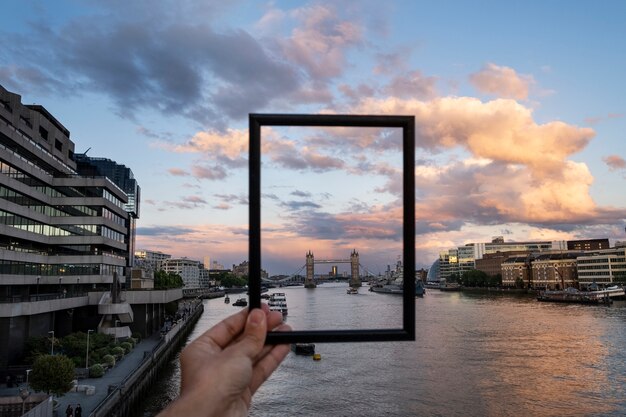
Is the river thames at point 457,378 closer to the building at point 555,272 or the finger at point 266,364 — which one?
the finger at point 266,364

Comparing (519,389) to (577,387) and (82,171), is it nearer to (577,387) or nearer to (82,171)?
(577,387)

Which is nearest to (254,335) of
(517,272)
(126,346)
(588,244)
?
(126,346)

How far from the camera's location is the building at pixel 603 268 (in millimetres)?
120188

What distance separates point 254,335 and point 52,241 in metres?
50.2

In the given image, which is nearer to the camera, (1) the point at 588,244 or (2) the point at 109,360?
(2) the point at 109,360

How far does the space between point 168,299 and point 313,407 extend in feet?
87.9

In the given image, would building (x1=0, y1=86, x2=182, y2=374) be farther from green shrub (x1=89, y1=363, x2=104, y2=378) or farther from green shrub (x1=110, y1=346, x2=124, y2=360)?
green shrub (x1=89, y1=363, x2=104, y2=378)

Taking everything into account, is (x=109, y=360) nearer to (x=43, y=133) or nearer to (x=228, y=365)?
(x=43, y=133)

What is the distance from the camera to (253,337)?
2650 millimetres

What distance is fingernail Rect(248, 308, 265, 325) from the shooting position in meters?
2.64

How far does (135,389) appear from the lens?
1154 inches

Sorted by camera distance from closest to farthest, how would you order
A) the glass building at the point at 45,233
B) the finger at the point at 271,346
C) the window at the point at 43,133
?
the finger at the point at 271,346, the glass building at the point at 45,233, the window at the point at 43,133

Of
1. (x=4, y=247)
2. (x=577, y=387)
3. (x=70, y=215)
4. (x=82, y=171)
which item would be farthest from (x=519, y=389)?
(x=82, y=171)

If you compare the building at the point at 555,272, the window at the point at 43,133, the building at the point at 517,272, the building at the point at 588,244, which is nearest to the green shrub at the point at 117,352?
the window at the point at 43,133
